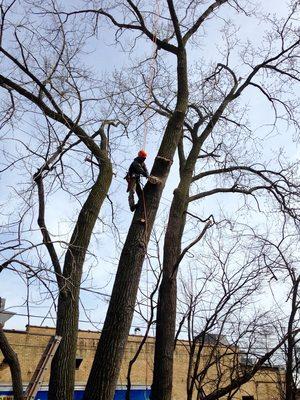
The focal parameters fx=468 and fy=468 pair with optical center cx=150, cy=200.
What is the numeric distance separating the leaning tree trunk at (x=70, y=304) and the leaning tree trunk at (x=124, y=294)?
0.57 metres

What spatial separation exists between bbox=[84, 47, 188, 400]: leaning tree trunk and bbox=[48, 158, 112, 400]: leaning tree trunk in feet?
1.89

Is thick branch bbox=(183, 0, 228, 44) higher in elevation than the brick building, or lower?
higher

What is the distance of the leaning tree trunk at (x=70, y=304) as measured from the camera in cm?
470

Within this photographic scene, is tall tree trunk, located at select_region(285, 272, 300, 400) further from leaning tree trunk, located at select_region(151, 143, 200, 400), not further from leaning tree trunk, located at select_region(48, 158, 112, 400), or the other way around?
leaning tree trunk, located at select_region(48, 158, 112, 400)

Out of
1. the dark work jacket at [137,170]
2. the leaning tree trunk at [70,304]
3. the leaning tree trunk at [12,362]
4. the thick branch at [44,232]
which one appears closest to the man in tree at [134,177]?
the dark work jacket at [137,170]

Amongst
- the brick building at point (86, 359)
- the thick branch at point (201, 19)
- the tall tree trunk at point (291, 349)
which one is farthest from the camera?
the brick building at point (86, 359)

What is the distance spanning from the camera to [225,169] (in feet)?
29.0

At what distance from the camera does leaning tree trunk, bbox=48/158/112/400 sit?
4.70 metres

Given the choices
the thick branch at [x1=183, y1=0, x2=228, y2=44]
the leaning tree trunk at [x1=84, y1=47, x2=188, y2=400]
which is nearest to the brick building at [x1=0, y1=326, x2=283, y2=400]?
the leaning tree trunk at [x1=84, y1=47, x2=188, y2=400]

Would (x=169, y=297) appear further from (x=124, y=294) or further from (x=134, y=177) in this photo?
(x=124, y=294)

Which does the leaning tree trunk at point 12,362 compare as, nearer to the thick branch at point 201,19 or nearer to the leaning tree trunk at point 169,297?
the leaning tree trunk at point 169,297

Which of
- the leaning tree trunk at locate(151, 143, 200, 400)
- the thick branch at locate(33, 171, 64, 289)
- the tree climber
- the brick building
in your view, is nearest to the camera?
the thick branch at locate(33, 171, 64, 289)

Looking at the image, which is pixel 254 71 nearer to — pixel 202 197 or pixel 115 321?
pixel 202 197

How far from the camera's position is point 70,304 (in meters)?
4.99
